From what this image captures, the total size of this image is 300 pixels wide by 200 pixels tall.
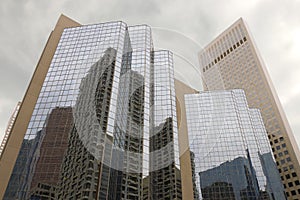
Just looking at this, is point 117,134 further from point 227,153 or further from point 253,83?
point 253,83

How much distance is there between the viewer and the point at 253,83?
73.2 meters

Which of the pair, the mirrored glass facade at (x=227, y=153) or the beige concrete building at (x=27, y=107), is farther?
the mirrored glass facade at (x=227, y=153)

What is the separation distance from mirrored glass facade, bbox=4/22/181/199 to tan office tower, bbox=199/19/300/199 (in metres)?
18.5

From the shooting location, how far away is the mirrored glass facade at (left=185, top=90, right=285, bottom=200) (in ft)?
139

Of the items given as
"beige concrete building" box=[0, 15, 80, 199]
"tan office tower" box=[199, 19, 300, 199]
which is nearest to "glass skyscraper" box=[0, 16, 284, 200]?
"beige concrete building" box=[0, 15, 80, 199]

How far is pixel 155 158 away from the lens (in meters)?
33.8

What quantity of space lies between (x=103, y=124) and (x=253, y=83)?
2267 inches

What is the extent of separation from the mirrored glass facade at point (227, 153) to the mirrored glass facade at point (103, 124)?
12.2 metres

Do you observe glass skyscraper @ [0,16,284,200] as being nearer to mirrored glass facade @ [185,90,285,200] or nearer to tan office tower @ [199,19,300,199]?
mirrored glass facade @ [185,90,285,200]

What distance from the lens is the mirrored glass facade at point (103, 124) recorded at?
2550 centimetres

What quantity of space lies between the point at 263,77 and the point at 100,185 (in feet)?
202

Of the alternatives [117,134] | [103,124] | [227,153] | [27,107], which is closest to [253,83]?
[227,153]

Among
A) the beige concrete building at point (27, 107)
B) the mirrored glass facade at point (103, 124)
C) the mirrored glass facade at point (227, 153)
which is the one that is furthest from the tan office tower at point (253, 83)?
the beige concrete building at point (27, 107)

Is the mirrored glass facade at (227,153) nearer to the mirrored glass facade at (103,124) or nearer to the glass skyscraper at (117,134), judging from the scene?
the glass skyscraper at (117,134)
